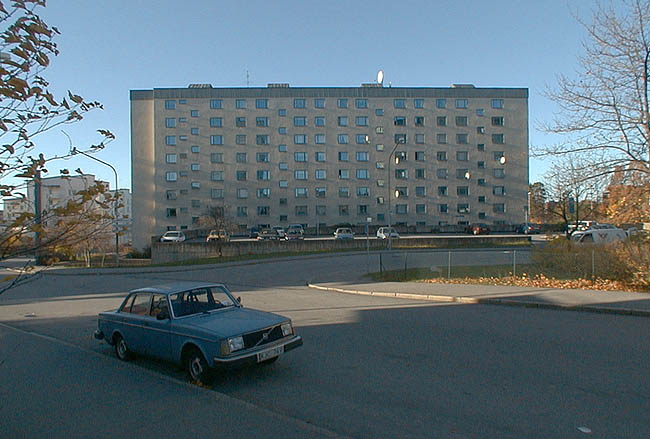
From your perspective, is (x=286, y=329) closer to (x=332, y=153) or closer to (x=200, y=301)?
(x=200, y=301)

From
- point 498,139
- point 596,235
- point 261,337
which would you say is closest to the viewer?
point 261,337

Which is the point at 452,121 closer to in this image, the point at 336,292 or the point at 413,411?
the point at 336,292

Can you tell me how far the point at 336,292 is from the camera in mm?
17875

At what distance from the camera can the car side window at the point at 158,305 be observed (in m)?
7.45

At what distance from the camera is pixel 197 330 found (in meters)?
6.64

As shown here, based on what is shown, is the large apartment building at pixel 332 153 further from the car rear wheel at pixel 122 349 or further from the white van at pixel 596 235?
the car rear wheel at pixel 122 349

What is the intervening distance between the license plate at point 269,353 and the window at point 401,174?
2342 inches

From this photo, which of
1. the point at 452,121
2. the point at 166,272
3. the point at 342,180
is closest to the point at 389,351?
the point at 166,272

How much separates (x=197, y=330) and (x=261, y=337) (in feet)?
2.98

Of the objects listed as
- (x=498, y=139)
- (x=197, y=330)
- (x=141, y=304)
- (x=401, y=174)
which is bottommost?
(x=197, y=330)

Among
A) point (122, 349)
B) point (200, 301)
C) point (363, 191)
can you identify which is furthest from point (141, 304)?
point (363, 191)

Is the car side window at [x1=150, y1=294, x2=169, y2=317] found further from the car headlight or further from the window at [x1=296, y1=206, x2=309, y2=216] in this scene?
the window at [x1=296, y1=206, x2=309, y2=216]

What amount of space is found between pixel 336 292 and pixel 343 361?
1035cm

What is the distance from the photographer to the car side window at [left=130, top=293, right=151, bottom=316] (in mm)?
7840
